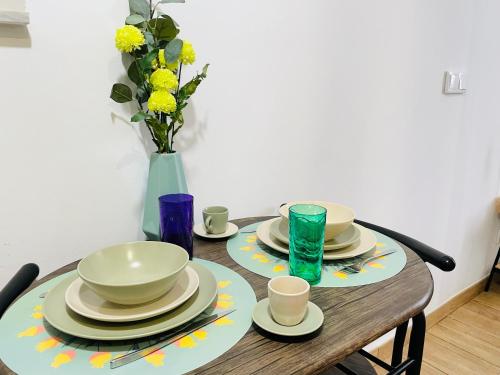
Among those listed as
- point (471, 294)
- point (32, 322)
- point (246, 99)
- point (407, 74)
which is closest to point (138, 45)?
point (246, 99)

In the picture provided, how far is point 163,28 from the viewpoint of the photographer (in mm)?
892

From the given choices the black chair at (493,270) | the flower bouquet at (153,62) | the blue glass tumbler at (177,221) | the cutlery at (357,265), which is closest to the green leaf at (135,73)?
the flower bouquet at (153,62)

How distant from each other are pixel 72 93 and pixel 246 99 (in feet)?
1.60

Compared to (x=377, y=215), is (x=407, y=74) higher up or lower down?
higher up

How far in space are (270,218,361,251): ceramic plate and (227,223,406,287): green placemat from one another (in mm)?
33

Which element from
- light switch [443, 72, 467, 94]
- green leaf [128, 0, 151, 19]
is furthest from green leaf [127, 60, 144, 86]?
light switch [443, 72, 467, 94]

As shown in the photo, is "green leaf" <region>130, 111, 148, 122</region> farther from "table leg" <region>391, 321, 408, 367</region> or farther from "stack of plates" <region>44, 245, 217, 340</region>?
"table leg" <region>391, 321, 408, 367</region>

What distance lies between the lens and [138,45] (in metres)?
0.86

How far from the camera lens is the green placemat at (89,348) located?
53cm

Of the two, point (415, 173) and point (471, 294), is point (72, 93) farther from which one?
point (471, 294)

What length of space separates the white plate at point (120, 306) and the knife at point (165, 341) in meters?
0.04

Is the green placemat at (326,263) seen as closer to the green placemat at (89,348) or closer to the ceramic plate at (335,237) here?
the ceramic plate at (335,237)

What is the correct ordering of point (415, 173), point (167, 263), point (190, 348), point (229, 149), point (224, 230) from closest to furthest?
point (190, 348) → point (167, 263) → point (224, 230) → point (229, 149) → point (415, 173)

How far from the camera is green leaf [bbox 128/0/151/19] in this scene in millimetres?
896
